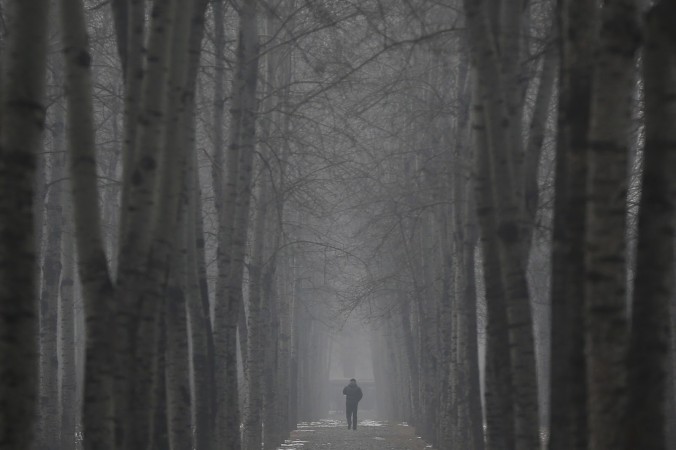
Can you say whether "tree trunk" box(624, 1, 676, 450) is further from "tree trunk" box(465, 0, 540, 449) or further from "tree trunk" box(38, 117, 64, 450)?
"tree trunk" box(38, 117, 64, 450)

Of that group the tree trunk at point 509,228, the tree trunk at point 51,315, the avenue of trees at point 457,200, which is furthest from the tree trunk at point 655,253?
the tree trunk at point 51,315

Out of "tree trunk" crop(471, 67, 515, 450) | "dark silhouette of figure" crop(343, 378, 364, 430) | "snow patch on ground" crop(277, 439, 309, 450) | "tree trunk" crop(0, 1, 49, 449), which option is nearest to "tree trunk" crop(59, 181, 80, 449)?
"snow patch on ground" crop(277, 439, 309, 450)

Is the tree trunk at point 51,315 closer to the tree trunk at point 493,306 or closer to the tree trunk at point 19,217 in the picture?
the tree trunk at point 493,306

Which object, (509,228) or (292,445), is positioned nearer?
(509,228)

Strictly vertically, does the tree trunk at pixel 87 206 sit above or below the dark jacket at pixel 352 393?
above

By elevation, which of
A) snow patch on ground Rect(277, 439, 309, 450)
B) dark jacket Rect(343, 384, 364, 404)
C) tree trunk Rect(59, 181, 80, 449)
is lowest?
snow patch on ground Rect(277, 439, 309, 450)

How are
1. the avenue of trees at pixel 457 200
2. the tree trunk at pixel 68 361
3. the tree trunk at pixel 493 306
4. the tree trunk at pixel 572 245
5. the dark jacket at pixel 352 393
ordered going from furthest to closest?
1. the dark jacket at pixel 352 393
2. the tree trunk at pixel 68 361
3. the tree trunk at pixel 493 306
4. the tree trunk at pixel 572 245
5. the avenue of trees at pixel 457 200

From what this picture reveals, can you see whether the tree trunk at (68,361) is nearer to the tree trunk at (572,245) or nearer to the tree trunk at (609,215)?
the tree trunk at (572,245)

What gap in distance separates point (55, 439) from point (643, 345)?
13325 mm

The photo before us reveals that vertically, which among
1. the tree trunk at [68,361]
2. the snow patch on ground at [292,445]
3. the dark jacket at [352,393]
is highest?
the tree trunk at [68,361]

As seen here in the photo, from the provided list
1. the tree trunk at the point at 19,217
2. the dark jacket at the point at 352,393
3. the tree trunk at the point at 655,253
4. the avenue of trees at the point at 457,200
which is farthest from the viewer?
the dark jacket at the point at 352,393

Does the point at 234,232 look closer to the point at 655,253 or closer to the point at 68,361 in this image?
the point at 68,361

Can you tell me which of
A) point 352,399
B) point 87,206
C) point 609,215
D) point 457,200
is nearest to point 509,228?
point 609,215

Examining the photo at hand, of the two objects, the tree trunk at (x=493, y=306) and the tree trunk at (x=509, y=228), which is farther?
the tree trunk at (x=493, y=306)
